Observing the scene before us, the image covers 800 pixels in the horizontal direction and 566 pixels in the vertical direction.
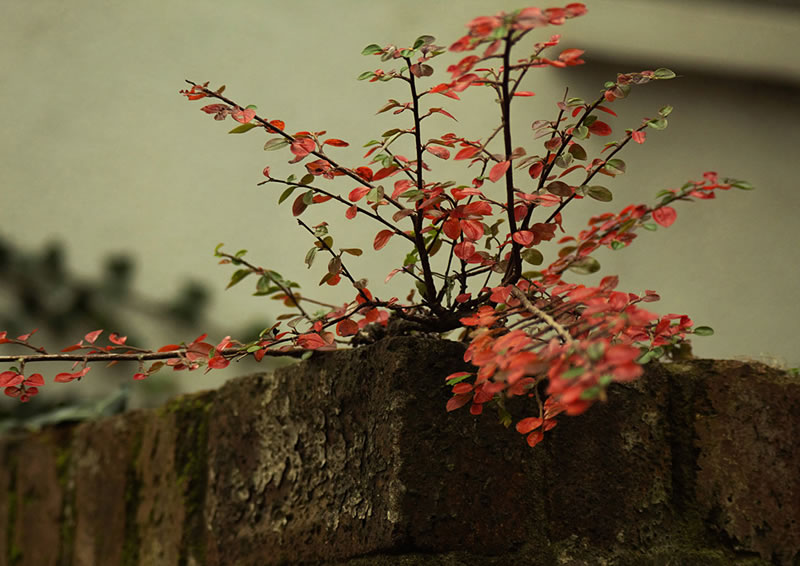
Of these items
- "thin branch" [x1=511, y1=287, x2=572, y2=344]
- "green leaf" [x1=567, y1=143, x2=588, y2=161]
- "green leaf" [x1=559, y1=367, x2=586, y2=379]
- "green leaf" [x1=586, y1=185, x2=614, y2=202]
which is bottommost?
"green leaf" [x1=559, y1=367, x2=586, y2=379]

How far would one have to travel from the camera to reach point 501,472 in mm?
1135

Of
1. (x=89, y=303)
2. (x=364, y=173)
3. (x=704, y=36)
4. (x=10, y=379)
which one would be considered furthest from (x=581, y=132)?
(x=89, y=303)

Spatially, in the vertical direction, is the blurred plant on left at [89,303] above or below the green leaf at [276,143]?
above

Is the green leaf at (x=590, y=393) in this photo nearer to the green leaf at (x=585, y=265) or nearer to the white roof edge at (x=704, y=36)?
the green leaf at (x=585, y=265)

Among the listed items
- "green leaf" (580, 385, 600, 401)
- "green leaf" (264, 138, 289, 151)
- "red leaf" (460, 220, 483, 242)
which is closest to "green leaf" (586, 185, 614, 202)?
"red leaf" (460, 220, 483, 242)

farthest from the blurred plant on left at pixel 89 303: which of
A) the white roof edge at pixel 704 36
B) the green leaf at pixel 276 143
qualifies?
the green leaf at pixel 276 143

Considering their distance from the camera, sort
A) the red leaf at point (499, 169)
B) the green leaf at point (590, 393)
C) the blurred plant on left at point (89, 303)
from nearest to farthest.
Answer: the green leaf at point (590, 393) → the red leaf at point (499, 169) → the blurred plant on left at point (89, 303)

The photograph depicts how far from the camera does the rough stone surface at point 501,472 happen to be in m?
1.10

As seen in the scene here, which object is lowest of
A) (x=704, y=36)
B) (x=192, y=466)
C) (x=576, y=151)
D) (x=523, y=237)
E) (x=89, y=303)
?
(x=192, y=466)

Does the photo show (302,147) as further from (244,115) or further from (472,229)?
(472,229)

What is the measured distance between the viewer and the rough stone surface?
1104 mm

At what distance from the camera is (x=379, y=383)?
3.79 feet

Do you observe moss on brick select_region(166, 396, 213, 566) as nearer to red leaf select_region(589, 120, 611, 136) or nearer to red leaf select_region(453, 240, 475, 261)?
red leaf select_region(453, 240, 475, 261)

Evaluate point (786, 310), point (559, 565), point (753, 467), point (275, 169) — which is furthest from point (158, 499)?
point (786, 310)
